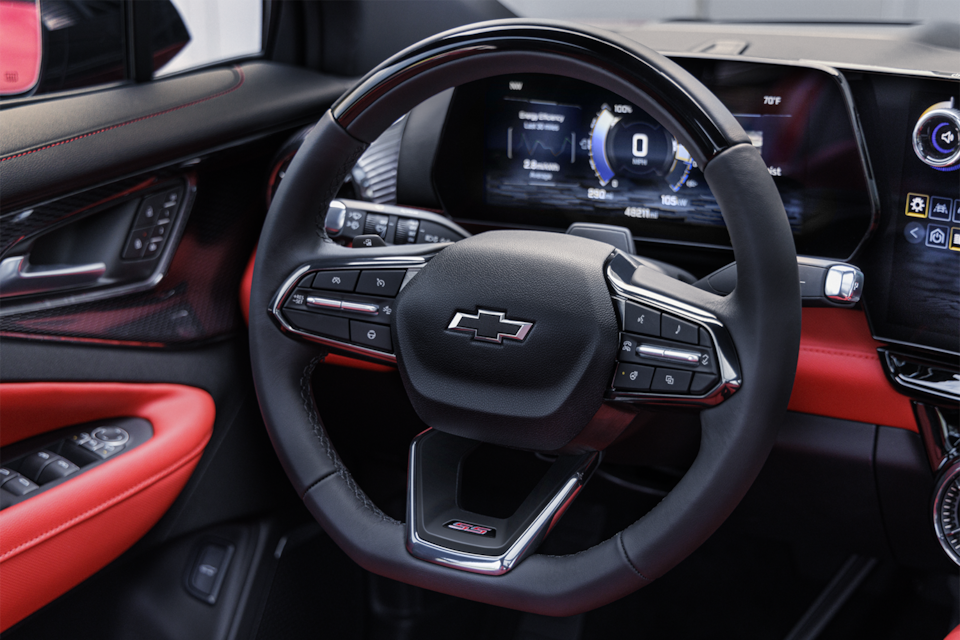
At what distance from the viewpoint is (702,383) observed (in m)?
0.75

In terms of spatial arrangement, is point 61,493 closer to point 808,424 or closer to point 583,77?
point 583,77

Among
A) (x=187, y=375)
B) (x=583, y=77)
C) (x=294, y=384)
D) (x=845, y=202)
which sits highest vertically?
(x=583, y=77)

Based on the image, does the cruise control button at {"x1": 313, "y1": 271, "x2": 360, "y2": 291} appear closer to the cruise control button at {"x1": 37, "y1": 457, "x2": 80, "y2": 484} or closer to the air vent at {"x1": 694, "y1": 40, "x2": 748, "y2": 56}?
the cruise control button at {"x1": 37, "y1": 457, "x2": 80, "y2": 484}

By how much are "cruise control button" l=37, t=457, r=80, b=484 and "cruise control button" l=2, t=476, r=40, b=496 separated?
1 cm

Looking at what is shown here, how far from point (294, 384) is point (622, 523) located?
82 cm

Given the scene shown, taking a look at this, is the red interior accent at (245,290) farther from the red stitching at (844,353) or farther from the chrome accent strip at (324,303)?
the red stitching at (844,353)

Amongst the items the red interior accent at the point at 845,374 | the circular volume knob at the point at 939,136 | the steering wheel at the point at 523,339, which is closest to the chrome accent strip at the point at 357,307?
the steering wheel at the point at 523,339

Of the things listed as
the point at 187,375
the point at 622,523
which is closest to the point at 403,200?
the point at 187,375

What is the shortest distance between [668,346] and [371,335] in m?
0.35

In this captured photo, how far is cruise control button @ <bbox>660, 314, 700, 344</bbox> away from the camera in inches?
29.8

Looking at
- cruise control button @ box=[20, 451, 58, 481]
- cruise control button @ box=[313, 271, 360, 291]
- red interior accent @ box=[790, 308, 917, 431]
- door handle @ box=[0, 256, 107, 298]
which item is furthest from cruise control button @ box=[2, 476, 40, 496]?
red interior accent @ box=[790, 308, 917, 431]

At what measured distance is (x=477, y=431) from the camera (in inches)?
34.1

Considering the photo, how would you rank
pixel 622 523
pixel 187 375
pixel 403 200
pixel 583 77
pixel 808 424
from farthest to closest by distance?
pixel 622 523, pixel 403 200, pixel 187 375, pixel 808 424, pixel 583 77

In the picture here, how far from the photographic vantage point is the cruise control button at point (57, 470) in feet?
3.57
